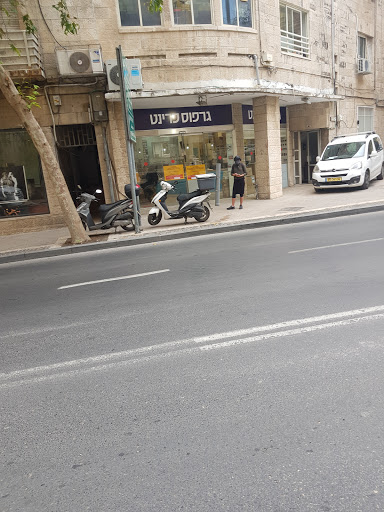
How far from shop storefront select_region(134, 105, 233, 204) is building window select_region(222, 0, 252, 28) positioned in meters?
3.01

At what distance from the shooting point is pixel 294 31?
16422 millimetres

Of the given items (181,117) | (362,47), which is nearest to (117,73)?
(181,117)

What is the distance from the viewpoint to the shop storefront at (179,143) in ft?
49.0

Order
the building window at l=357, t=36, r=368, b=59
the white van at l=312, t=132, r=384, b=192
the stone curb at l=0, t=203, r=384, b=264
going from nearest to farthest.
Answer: the stone curb at l=0, t=203, r=384, b=264 → the white van at l=312, t=132, r=384, b=192 → the building window at l=357, t=36, r=368, b=59

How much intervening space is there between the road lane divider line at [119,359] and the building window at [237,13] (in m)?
12.6

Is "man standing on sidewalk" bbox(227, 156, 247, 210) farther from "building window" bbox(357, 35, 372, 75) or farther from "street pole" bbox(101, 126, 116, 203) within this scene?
"building window" bbox(357, 35, 372, 75)

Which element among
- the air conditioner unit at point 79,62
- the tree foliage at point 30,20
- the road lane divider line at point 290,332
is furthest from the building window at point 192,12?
the road lane divider line at point 290,332

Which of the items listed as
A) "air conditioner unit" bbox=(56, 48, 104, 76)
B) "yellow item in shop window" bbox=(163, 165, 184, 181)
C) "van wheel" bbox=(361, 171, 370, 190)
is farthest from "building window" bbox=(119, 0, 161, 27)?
"van wheel" bbox=(361, 171, 370, 190)

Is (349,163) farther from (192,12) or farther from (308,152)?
(192,12)

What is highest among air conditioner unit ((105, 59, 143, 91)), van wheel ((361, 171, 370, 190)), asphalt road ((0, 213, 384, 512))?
air conditioner unit ((105, 59, 143, 91))

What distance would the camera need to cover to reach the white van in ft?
48.3

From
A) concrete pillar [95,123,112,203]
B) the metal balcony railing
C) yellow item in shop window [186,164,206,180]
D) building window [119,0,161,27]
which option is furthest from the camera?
the metal balcony railing

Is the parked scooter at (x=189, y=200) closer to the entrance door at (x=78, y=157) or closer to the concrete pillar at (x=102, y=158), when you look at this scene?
the concrete pillar at (x=102, y=158)

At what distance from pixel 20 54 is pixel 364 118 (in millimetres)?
17149
